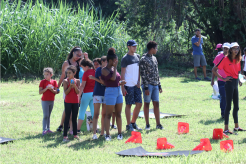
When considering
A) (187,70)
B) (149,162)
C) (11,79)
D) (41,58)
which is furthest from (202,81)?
(149,162)

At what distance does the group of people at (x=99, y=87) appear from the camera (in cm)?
620

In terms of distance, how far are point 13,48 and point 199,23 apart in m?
10.1

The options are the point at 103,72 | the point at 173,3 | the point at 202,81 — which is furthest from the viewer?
the point at 173,3

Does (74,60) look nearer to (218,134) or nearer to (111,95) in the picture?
(111,95)

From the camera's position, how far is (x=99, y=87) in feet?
20.9

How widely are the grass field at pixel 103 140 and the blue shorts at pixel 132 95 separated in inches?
27.3

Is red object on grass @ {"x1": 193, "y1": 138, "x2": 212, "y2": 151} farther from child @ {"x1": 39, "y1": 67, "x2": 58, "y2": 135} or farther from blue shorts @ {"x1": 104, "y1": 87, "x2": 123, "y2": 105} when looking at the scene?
child @ {"x1": 39, "y1": 67, "x2": 58, "y2": 135}

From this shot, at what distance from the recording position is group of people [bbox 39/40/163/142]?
6199 millimetres

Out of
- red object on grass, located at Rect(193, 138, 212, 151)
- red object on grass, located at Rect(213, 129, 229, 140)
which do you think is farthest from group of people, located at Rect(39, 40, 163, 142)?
red object on grass, located at Rect(193, 138, 212, 151)

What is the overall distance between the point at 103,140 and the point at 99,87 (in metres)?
1.02

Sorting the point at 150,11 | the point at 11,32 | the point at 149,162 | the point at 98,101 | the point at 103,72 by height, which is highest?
the point at 150,11

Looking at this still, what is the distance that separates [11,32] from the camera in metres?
14.6

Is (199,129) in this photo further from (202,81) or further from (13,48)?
(13,48)

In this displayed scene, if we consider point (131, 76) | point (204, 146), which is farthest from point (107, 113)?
point (204, 146)
